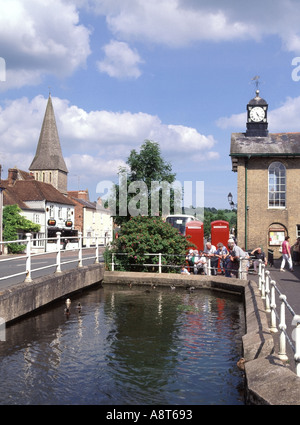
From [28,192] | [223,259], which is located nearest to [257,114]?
[223,259]

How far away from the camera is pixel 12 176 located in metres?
64.5

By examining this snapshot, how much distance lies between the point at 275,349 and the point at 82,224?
7270 cm

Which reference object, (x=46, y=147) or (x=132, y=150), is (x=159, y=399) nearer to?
(x=132, y=150)

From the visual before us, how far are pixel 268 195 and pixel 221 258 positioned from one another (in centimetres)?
1022

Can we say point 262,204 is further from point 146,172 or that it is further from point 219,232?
point 146,172

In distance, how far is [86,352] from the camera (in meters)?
8.05

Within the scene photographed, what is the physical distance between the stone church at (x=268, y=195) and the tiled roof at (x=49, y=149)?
7051 centimetres

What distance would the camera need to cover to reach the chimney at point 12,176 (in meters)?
63.5

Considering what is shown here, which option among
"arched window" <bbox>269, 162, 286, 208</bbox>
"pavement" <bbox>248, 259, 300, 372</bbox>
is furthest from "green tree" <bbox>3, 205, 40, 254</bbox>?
"pavement" <bbox>248, 259, 300, 372</bbox>

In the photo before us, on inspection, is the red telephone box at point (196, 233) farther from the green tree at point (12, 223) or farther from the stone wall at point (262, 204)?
the green tree at point (12, 223)

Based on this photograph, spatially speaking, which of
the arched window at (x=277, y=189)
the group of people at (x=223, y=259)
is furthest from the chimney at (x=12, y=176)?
the group of people at (x=223, y=259)

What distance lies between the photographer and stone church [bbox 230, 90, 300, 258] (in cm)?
2625

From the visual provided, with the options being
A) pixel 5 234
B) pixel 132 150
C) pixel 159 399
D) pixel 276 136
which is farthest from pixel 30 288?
pixel 5 234

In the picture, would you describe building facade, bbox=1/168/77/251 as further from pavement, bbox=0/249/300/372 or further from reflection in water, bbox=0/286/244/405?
reflection in water, bbox=0/286/244/405
